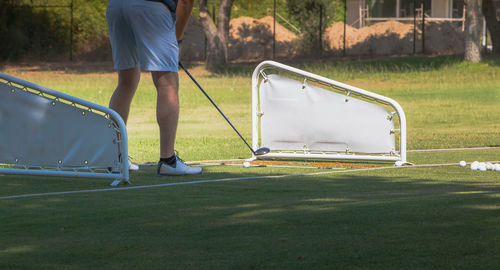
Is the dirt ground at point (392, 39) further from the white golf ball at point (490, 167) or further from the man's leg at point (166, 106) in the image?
the man's leg at point (166, 106)

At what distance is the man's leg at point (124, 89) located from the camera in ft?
21.6

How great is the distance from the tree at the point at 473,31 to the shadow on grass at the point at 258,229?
952 inches

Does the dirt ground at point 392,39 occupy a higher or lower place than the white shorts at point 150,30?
higher

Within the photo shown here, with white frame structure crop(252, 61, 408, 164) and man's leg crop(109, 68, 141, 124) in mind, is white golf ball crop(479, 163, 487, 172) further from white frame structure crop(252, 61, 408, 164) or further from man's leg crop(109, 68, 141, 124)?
man's leg crop(109, 68, 141, 124)

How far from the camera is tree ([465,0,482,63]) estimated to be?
28.6 metres

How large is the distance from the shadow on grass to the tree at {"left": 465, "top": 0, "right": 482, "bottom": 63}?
79.3 ft

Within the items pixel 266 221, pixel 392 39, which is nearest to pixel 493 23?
pixel 392 39

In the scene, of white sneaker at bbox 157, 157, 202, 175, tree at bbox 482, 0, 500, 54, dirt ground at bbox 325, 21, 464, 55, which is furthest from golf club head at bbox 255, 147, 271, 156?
dirt ground at bbox 325, 21, 464, 55

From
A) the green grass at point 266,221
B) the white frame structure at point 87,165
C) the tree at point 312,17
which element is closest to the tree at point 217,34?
the tree at point 312,17

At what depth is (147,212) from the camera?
4551 millimetres

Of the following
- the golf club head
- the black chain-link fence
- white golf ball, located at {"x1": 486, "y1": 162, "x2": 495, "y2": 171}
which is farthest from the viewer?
the black chain-link fence

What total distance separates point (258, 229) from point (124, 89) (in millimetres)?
2931

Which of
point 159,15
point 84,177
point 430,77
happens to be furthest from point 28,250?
point 430,77

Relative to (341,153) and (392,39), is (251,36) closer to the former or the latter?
(392,39)
